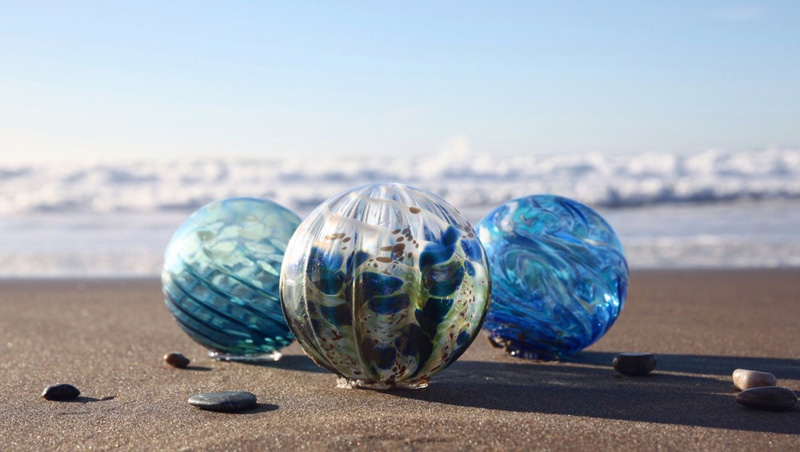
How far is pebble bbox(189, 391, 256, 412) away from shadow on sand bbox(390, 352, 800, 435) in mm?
603

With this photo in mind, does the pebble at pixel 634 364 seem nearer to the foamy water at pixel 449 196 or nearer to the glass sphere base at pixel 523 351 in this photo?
the glass sphere base at pixel 523 351

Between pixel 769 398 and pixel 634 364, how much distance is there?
799mm

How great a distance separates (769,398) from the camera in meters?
3.05

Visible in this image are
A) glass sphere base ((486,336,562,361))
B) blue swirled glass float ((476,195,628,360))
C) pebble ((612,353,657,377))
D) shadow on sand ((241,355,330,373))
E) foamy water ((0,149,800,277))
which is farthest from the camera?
foamy water ((0,149,800,277))

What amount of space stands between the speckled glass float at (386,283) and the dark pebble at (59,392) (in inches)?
39.7

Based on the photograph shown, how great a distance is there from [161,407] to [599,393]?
1.75 meters

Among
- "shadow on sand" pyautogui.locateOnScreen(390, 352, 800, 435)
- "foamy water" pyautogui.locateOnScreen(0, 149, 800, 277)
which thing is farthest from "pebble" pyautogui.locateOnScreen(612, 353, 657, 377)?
"foamy water" pyautogui.locateOnScreen(0, 149, 800, 277)

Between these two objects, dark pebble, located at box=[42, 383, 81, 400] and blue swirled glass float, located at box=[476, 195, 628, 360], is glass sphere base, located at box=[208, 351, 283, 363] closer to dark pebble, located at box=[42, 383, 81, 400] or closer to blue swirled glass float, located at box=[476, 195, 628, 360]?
dark pebble, located at box=[42, 383, 81, 400]

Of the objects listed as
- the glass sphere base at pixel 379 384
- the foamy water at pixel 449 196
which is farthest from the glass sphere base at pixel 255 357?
the foamy water at pixel 449 196

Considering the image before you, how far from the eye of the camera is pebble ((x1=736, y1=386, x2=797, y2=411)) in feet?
9.94

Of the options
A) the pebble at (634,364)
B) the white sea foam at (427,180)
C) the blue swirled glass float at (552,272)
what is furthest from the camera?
the white sea foam at (427,180)

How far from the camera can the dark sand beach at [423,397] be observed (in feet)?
8.91

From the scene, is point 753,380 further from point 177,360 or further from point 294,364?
point 177,360

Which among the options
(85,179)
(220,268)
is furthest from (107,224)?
(220,268)
